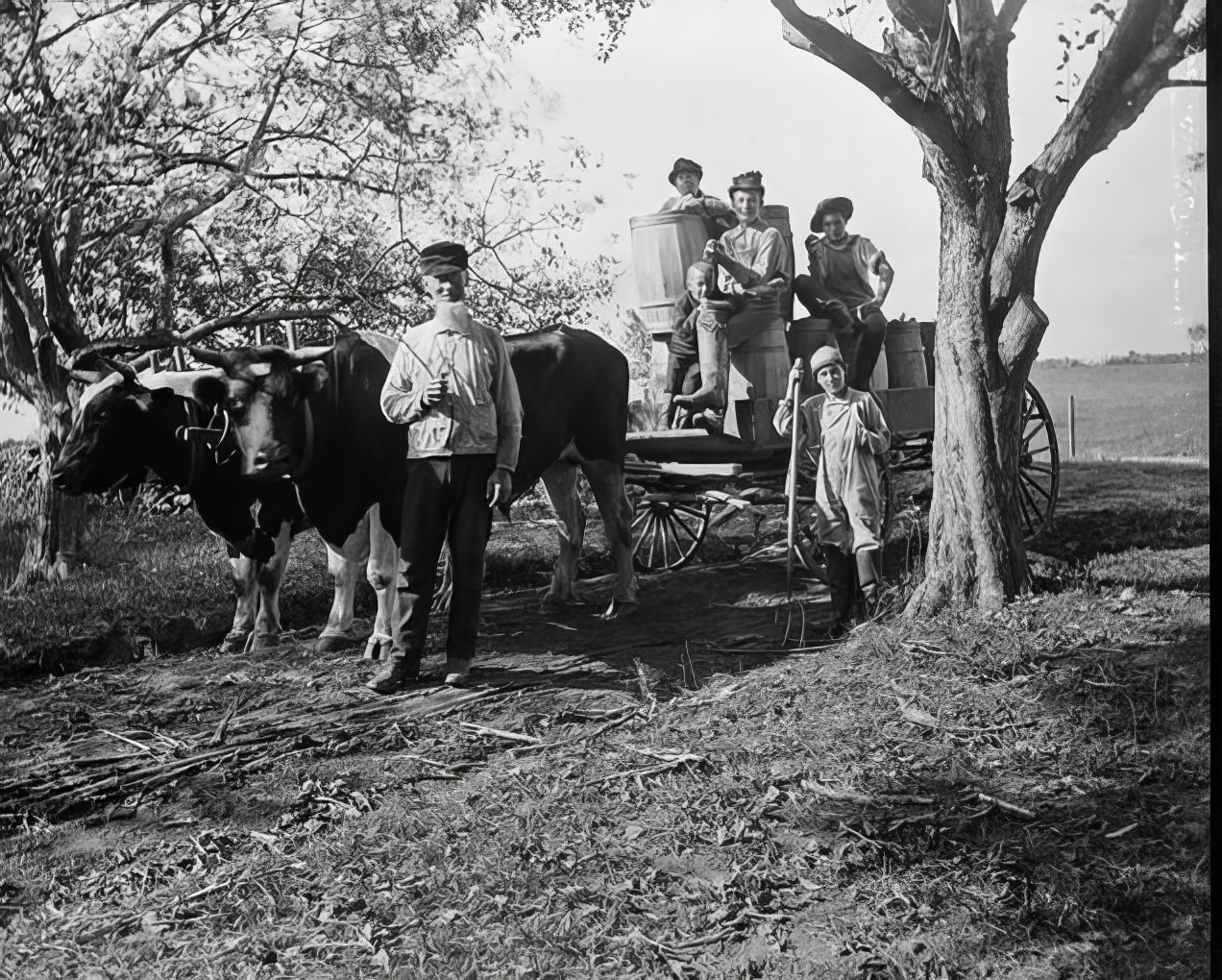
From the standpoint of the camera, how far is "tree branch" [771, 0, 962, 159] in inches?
248

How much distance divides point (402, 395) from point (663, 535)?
11.2 feet

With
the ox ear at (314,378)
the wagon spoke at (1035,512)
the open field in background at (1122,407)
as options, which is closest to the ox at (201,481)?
the ox ear at (314,378)

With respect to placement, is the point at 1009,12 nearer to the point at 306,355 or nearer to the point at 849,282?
the point at 849,282

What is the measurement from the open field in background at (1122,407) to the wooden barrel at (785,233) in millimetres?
1875

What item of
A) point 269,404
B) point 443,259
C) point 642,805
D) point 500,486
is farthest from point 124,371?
point 642,805

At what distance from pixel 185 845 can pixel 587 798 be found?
1387 millimetres

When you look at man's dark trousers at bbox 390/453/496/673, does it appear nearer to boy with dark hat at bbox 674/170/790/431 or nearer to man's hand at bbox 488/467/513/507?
man's hand at bbox 488/467/513/507

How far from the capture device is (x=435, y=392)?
6031 mm

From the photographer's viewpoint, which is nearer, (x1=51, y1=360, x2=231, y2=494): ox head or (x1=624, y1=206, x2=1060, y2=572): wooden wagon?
(x1=51, y1=360, x2=231, y2=494): ox head

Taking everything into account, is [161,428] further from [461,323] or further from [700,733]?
[700,733]

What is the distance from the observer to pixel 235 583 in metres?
7.54

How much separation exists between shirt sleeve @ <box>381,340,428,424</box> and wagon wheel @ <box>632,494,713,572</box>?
2960 millimetres

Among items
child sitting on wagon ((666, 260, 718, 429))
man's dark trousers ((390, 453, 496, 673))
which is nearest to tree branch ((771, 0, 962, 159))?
child sitting on wagon ((666, 260, 718, 429))

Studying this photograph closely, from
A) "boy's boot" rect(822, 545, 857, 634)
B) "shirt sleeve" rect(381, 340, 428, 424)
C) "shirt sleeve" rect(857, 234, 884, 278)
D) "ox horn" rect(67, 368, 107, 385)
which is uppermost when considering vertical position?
"shirt sleeve" rect(857, 234, 884, 278)
